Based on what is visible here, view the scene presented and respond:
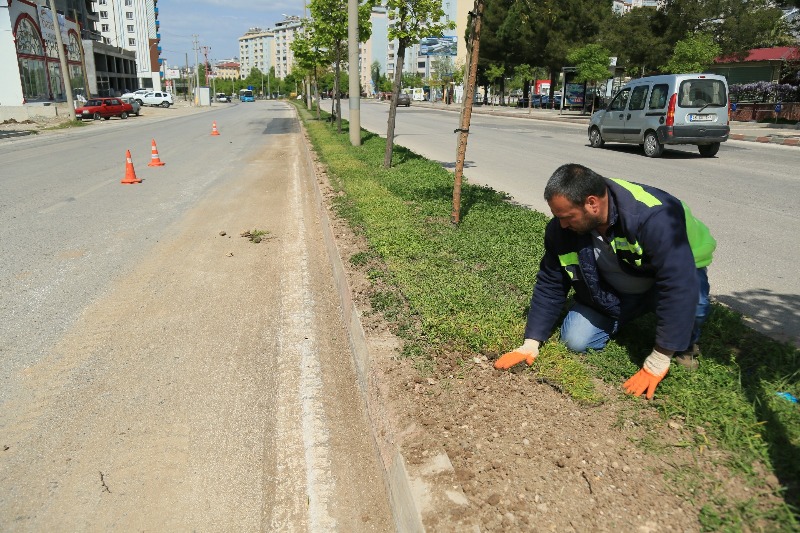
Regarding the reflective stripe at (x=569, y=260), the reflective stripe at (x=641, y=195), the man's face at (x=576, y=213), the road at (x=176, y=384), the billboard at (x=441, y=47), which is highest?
the billboard at (x=441, y=47)

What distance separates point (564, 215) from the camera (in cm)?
284

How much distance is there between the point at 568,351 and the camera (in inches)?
136

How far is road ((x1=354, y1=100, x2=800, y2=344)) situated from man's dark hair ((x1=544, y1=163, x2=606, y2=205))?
6.57 ft

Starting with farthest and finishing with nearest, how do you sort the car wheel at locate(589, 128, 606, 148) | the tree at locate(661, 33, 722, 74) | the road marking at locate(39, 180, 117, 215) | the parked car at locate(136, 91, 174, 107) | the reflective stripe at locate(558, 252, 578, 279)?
the parked car at locate(136, 91, 174, 107), the tree at locate(661, 33, 722, 74), the car wheel at locate(589, 128, 606, 148), the road marking at locate(39, 180, 117, 215), the reflective stripe at locate(558, 252, 578, 279)

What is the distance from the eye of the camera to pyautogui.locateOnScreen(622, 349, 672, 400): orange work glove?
2.90 metres

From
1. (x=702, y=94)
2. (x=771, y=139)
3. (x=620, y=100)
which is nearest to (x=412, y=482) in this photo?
(x=702, y=94)

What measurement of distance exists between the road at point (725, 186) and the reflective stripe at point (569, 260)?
5.39ft

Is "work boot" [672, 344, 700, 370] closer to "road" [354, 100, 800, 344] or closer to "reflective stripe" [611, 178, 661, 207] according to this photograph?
"reflective stripe" [611, 178, 661, 207]

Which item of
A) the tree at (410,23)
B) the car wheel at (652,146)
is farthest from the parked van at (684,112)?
the tree at (410,23)

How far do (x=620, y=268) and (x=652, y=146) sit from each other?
516 inches

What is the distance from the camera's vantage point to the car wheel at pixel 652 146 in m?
14.5

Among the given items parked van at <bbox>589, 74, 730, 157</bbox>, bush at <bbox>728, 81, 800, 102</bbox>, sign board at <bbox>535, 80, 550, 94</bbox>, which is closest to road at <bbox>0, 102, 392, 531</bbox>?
parked van at <bbox>589, 74, 730, 157</bbox>

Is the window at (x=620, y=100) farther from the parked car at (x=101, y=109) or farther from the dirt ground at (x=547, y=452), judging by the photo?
the parked car at (x=101, y=109)

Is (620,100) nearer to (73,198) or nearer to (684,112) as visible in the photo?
(684,112)
